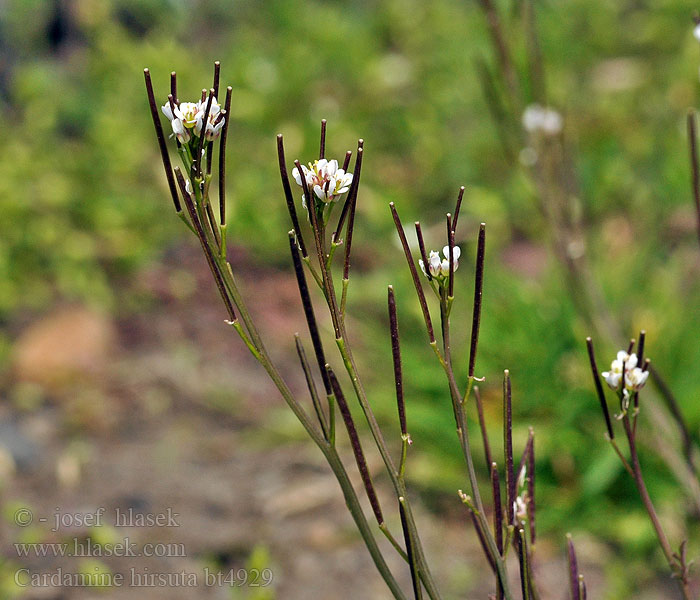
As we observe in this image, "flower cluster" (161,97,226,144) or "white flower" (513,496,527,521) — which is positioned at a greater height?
"flower cluster" (161,97,226,144)

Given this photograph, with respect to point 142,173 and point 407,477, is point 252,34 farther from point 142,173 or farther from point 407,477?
point 407,477

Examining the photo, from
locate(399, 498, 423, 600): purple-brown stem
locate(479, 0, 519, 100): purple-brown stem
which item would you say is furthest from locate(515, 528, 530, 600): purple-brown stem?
locate(479, 0, 519, 100): purple-brown stem

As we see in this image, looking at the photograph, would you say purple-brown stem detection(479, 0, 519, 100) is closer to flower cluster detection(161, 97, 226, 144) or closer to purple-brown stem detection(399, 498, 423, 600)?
flower cluster detection(161, 97, 226, 144)

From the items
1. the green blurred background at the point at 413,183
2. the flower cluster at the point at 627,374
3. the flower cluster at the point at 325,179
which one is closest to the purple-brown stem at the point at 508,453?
the flower cluster at the point at 627,374

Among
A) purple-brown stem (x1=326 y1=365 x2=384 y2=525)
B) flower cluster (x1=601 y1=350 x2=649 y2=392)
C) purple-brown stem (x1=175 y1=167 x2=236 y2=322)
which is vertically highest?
purple-brown stem (x1=175 y1=167 x2=236 y2=322)

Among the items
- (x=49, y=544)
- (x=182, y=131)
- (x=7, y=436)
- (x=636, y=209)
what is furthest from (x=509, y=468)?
(x=636, y=209)

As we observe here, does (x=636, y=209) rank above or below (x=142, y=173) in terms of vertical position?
below
